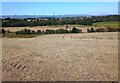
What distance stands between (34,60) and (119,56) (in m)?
4.28

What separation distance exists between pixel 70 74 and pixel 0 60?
13.5 ft

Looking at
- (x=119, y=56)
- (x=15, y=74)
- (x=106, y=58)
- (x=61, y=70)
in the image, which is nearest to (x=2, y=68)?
(x=15, y=74)

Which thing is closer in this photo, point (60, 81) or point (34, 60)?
point (60, 81)

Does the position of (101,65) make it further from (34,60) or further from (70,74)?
(34,60)

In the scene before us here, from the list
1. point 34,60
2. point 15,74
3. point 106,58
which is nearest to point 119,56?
point 106,58

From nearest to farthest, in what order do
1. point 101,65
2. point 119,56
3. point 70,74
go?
point 70,74, point 101,65, point 119,56

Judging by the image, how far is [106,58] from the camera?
12984 millimetres

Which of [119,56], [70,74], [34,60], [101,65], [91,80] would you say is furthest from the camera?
[119,56]

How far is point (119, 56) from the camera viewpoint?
1352 centimetres

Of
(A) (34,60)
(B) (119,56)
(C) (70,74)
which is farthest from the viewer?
(B) (119,56)

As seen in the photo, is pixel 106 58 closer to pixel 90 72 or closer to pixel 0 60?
pixel 90 72

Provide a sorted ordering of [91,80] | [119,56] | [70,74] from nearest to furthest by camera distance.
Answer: [91,80]
[70,74]
[119,56]

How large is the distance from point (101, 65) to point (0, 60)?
4.87 meters

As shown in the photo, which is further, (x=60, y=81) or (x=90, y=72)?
(x=90, y=72)
